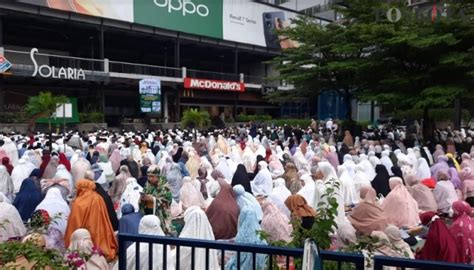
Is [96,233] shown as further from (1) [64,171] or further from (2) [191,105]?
A: (2) [191,105]

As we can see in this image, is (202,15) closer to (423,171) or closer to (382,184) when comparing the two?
(423,171)

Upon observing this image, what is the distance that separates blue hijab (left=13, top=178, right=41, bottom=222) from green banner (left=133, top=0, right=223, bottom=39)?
2289 centimetres

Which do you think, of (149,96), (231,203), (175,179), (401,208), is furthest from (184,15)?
(231,203)

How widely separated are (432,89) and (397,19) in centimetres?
323

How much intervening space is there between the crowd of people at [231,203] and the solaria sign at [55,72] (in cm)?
1266

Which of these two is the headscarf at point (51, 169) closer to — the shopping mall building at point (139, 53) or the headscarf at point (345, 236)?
the headscarf at point (345, 236)

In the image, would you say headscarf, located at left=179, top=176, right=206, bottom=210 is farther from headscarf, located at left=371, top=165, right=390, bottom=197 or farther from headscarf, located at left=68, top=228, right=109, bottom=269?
headscarf, located at left=68, top=228, right=109, bottom=269

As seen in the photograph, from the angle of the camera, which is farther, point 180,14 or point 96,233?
point 180,14

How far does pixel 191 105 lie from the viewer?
1428 inches

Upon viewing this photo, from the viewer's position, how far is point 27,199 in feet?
23.6

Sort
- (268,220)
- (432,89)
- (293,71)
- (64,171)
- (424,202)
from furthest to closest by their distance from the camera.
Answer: (293,71) → (432,89) → (64,171) → (424,202) → (268,220)

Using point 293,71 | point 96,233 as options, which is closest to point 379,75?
point 293,71

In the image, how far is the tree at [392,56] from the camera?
15.3m

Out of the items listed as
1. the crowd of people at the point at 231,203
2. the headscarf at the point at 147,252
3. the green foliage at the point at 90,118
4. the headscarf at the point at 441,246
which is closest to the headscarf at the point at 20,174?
the crowd of people at the point at 231,203
